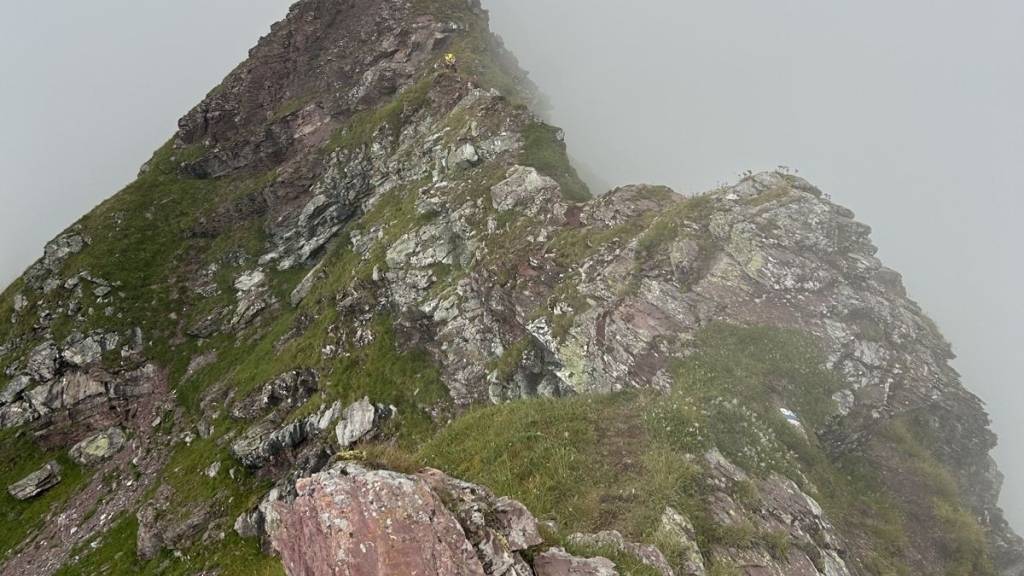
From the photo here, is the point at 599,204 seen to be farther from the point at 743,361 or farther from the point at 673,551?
the point at 673,551

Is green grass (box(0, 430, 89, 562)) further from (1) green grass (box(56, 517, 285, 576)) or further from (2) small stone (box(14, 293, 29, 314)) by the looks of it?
(2) small stone (box(14, 293, 29, 314))

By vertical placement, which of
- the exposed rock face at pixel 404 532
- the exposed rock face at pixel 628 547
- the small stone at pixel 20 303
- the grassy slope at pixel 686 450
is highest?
the small stone at pixel 20 303

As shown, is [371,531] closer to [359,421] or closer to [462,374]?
[462,374]

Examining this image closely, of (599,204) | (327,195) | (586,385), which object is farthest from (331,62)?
(586,385)

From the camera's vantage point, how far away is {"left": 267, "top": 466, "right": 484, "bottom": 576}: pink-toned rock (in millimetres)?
8367

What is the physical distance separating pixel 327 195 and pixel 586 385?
119ft

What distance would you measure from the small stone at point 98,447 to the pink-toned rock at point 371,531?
35.3 meters

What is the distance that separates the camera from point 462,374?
30531 millimetres

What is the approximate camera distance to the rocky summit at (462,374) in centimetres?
1376

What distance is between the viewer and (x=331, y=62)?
204ft

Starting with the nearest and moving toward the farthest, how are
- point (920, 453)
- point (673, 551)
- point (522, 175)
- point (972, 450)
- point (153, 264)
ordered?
point (673, 551)
point (920, 453)
point (972, 450)
point (522, 175)
point (153, 264)

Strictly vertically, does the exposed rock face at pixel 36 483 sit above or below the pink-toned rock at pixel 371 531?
below

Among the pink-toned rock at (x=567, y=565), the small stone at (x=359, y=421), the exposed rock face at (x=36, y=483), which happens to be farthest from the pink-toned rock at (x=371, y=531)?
the exposed rock face at (x=36, y=483)

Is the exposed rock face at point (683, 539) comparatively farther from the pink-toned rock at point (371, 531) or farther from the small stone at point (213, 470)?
the small stone at point (213, 470)
